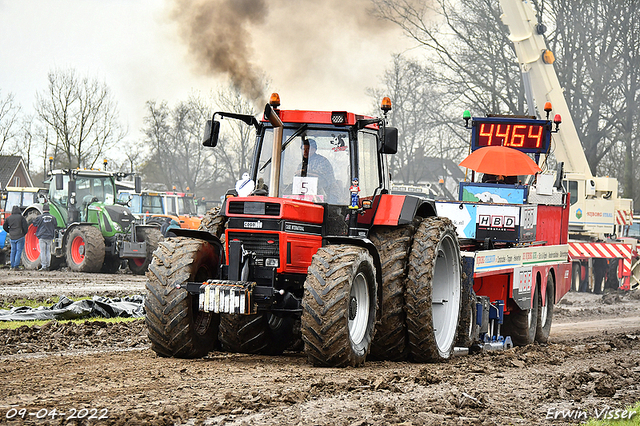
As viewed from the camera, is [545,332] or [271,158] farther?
[545,332]

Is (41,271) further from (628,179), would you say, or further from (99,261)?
(628,179)

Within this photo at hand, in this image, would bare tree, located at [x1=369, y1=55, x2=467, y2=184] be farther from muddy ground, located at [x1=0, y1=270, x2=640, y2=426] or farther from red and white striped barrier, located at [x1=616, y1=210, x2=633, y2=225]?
muddy ground, located at [x1=0, y1=270, x2=640, y2=426]

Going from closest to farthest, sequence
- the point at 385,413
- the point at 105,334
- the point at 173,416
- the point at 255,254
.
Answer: the point at 173,416
the point at 385,413
the point at 255,254
the point at 105,334

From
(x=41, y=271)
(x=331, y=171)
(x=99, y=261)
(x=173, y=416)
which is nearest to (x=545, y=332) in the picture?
(x=331, y=171)

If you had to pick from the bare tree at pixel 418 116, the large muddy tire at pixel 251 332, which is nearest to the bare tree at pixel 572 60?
the bare tree at pixel 418 116

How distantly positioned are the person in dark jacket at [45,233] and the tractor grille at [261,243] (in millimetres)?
16960

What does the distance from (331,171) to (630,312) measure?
39.7 feet

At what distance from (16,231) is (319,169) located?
18086 millimetres

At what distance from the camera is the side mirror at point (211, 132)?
8633 millimetres

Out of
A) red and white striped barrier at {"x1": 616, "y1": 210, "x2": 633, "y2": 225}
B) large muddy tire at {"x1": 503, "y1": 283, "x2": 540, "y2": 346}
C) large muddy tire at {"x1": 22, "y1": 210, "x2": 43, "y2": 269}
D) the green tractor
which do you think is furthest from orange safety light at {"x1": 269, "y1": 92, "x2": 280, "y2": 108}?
large muddy tire at {"x1": 22, "y1": 210, "x2": 43, "y2": 269}

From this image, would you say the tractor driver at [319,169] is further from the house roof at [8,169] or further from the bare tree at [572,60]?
the house roof at [8,169]

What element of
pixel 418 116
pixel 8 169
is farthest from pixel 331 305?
pixel 8 169

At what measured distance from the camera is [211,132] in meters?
8.67

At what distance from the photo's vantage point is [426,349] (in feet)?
29.7
